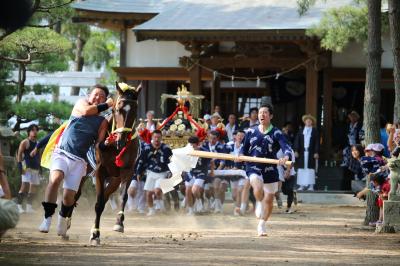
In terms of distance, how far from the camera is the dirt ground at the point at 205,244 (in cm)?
1120

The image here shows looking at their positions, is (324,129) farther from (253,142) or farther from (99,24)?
(253,142)

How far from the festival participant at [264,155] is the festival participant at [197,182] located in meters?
5.60

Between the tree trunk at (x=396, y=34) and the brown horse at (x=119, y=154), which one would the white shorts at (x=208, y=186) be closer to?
the tree trunk at (x=396, y=34)

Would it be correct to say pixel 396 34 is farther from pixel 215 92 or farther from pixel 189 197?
pixel 215 92

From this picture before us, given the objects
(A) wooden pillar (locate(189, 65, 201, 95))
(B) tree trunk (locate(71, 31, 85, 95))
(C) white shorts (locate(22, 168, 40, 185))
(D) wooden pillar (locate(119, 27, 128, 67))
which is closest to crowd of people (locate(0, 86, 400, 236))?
(C) white shorts (locate(22, 168, 40, 185))

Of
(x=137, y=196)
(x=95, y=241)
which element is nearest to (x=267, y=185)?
(x=95, y=241)

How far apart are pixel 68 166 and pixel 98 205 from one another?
0.78m

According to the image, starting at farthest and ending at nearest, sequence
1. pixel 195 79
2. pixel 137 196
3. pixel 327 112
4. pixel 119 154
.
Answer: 1. pixel 195 79
2. pixel 327 112
3. pixel 137 196
4. pixel 119 154

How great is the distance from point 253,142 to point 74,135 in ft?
10.2

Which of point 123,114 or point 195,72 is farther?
point 195,72

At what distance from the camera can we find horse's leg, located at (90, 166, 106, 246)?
12781 millimetres

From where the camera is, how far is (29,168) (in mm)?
19734

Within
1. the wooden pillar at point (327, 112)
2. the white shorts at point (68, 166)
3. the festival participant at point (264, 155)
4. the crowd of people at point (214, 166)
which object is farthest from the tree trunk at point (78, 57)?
the white shorts at point (68, 166)

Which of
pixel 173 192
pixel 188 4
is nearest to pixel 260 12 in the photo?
pixel 188 4
